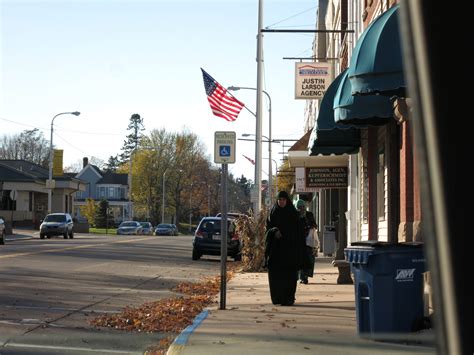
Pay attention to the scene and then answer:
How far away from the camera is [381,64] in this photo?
8930 millimetres

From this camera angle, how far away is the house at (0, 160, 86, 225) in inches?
2667

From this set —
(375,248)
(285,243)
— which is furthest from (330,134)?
(375,248)

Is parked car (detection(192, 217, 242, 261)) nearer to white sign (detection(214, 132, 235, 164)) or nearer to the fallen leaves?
the fallen leaves

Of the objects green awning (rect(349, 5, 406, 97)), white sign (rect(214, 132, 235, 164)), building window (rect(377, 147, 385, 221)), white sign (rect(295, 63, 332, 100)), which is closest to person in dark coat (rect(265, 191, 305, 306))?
white sign (rect(214, 132, 235, 164))

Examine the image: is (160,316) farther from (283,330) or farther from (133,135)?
(133,135)

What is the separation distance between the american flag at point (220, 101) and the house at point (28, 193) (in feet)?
136

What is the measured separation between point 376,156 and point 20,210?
62.2m

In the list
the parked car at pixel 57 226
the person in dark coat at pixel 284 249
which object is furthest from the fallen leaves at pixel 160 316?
the parked car at pixel 57 226

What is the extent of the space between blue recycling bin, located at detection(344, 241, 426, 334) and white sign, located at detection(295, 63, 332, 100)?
16.3 metres

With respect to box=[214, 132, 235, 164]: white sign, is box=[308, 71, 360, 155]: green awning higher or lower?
higher

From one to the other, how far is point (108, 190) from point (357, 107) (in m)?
113

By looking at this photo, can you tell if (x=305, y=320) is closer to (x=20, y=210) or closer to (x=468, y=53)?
(x=468, y=53)

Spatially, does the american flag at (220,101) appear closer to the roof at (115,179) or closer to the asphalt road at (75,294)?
the asphalt road at (75,294)

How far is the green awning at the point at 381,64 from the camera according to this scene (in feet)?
28.8
